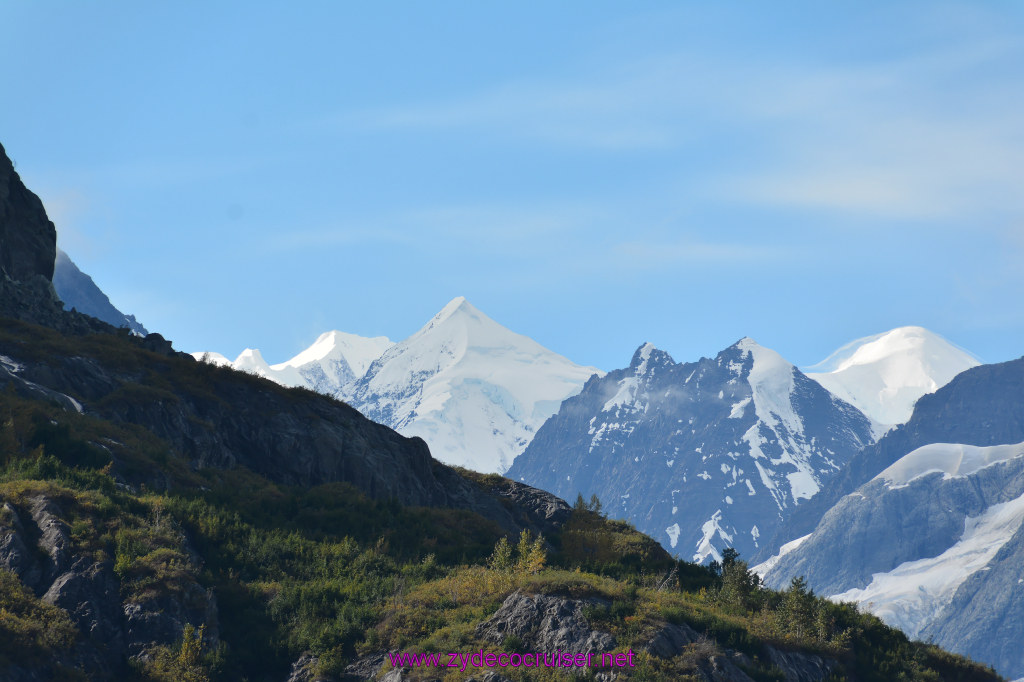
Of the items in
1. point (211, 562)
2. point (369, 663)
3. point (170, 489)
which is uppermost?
point (170, 489)

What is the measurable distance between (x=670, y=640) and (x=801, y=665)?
21.8ft

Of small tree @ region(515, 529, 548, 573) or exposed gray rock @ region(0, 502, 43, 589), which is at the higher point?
small tree @ region(515, 529, 548, 573)

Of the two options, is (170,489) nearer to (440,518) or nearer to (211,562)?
(211,562)

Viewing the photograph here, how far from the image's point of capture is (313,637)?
46.1 m

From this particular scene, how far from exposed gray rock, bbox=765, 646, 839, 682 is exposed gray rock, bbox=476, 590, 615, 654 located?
752cm

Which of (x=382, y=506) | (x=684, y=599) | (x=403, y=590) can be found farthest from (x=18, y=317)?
(x=684, y=599)

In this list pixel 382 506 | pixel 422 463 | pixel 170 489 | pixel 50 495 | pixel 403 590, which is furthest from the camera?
pixel 422 463

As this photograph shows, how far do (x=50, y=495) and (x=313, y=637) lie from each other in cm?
1267

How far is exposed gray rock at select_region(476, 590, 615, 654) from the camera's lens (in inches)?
1724

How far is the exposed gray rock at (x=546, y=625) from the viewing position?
43.8m

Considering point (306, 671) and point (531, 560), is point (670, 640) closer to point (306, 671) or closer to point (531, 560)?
point (531, 560)

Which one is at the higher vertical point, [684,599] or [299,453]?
[299,453]

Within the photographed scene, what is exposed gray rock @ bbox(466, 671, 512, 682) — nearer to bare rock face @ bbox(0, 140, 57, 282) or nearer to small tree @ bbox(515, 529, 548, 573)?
small tree @ bbox(515, 529, 548, 573)

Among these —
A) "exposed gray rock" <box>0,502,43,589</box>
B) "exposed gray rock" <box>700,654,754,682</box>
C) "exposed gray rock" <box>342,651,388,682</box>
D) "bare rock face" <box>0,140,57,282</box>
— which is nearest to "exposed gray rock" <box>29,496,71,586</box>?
"exposed gray rock" <box>0,502,43,589</box>
